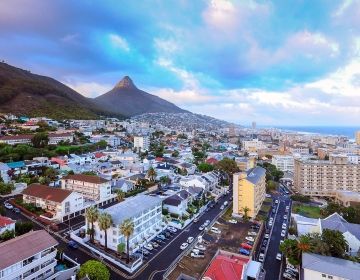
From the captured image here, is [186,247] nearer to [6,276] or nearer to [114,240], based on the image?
[114,240]

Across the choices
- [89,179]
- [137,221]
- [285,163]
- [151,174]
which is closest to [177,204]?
[137,221]

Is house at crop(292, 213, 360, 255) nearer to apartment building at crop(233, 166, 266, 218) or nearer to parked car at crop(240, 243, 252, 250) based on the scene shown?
apartment building at crop(233, 166, 266, 218)

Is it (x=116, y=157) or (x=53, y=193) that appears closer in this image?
(x=53, y=193)

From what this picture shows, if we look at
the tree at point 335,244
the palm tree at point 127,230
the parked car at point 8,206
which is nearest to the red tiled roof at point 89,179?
the parked car at point 8,206

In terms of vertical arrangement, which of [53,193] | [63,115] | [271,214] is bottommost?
[271,214]

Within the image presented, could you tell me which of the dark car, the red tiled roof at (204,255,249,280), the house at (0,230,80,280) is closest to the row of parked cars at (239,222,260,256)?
the red tiled roof at (204,255,249,280)

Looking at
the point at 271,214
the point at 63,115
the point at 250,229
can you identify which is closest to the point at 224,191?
the point at 271,214
